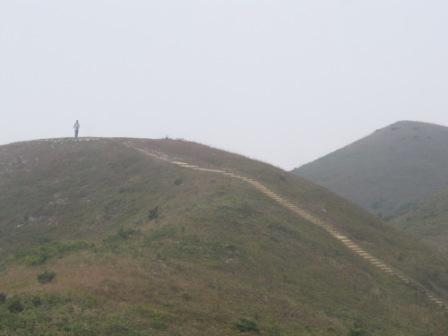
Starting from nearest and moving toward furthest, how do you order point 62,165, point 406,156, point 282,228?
point 282,228 → point 62,165 → point 406,156

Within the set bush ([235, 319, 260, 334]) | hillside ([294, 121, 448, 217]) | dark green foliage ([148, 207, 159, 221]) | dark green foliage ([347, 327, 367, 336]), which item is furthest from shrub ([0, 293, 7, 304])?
hillside ([294, 121, 448, 217])

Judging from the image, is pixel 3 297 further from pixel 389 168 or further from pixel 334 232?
pixel 389 168

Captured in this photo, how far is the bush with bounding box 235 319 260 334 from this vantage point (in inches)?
775

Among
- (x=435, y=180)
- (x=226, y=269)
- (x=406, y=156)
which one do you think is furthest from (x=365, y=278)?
(x=406, y=156)

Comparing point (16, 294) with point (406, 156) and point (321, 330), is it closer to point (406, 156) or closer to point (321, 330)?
point (321, 330)

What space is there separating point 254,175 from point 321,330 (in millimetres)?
24149

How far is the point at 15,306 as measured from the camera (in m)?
18.8

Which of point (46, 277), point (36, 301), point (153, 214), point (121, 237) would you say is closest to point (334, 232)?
point (153, 214)

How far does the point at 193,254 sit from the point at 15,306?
9.69m

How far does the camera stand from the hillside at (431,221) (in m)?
55.8

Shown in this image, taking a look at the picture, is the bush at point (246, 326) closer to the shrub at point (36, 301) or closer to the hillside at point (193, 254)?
the hillside at point (193, 254)

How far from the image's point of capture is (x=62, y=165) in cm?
5041

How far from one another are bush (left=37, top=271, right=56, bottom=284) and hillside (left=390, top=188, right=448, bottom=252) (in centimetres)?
3627

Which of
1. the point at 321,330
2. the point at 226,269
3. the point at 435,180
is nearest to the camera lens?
the point at 321,330
